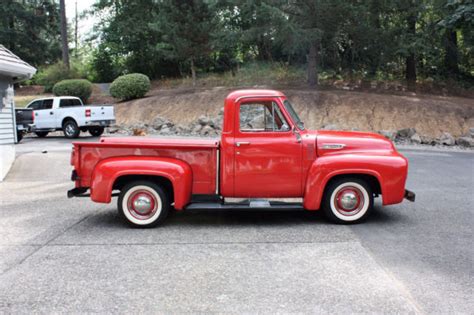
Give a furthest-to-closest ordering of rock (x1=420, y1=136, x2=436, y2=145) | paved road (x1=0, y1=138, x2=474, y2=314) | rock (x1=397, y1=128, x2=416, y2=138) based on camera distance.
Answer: rock (x1=397, y1=128, x2=416, y2=138)
rock (x1=420, y1=136, x2=436, y2=145)
paved road (x1=0, y1=138, x2=474, y2=314)

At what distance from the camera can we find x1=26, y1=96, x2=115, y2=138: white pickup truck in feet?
65.0

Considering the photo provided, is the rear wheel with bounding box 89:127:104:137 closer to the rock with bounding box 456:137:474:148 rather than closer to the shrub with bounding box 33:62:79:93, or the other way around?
the shrub with bounding box 33:62:79:93

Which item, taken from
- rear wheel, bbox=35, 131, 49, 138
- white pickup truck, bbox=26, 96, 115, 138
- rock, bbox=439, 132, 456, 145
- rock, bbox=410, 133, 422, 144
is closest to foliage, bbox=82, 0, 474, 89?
rock, bbox=439, 132, 456, 145

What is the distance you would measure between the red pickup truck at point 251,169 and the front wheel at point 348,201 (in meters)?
0.01

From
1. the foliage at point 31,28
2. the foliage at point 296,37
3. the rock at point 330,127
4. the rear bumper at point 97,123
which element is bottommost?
the rock at point 330,127

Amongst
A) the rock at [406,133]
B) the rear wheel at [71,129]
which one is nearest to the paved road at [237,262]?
the rock at [406,133]

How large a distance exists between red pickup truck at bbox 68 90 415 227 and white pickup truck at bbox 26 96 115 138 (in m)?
14.0

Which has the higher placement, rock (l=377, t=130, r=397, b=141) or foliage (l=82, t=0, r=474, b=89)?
foliage (l=82, t=0, r=474, b=89)

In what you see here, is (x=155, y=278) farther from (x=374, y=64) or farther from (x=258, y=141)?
(x=374, y=64)

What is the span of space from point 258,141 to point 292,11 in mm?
17166

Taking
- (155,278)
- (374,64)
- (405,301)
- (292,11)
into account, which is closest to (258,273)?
(155,278)

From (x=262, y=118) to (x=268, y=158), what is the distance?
645 mm

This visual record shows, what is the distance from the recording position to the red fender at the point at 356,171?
6.26 meters

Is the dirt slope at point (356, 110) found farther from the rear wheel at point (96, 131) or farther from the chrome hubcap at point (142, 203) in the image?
the chrome hubcap at point (142, 203)
